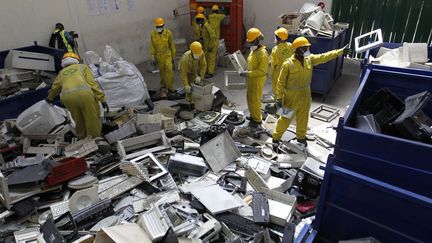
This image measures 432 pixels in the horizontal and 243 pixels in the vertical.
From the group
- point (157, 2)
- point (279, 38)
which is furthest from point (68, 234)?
point (157, 2)

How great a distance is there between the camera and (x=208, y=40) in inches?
285

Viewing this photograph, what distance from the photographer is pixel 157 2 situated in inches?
319

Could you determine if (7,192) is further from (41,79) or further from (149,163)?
(41,79)

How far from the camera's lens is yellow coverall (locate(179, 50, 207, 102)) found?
17.0 ft

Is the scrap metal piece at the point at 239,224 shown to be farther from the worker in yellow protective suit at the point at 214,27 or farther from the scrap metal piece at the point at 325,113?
the worker in yellow protective suit at the point at 214,27

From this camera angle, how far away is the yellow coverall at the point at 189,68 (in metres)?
5.18

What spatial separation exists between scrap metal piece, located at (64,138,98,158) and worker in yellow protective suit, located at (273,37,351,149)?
8.40 ft

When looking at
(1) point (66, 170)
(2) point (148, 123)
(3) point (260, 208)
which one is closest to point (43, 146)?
(1) point (66, 170)

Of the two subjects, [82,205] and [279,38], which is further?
[279,38]

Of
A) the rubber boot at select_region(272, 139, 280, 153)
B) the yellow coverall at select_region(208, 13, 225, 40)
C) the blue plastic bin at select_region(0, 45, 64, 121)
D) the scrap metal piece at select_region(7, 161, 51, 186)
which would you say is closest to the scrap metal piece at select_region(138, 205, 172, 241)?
the scrap metal piece at select_region(7, 161, 51, 186)

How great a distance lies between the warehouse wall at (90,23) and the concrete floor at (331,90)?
85 cm

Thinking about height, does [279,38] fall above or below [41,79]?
above

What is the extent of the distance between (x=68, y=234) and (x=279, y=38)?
13.6 feet

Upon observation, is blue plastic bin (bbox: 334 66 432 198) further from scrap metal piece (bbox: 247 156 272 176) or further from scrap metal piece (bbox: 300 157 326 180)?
scrap metal piece (bbox: 247 156 272 176)
